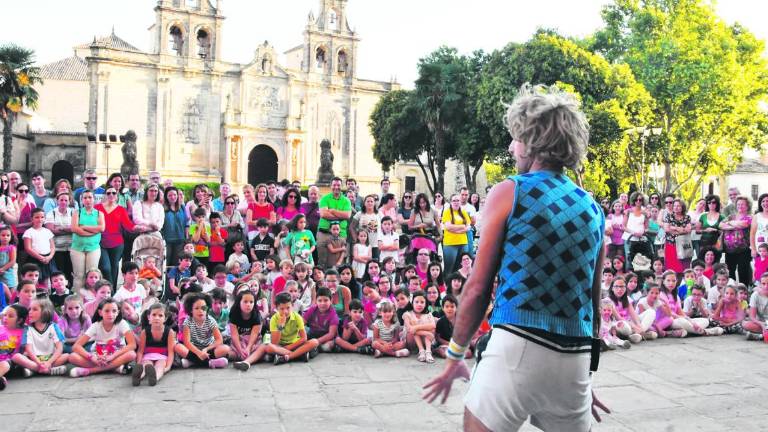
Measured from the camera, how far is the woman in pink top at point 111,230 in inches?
368

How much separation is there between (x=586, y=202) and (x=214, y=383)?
15.2ft

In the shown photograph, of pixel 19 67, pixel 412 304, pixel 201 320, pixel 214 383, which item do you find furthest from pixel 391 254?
pixel 19 67

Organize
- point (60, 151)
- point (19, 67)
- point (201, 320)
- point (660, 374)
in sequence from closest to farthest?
point (660, 374), point (201, 320), point (19, 67), point (60, 151)

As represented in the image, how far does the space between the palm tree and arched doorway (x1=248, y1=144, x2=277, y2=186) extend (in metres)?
13.5

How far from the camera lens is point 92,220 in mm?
9031

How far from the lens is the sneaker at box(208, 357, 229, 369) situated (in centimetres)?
682

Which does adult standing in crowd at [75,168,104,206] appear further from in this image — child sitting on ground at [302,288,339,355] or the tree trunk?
the tree trunk

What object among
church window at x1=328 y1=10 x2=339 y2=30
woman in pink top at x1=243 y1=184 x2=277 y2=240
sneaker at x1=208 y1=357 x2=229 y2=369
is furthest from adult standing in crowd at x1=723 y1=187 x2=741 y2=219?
church window at x1=328 y1=10 x2=339 y2=30

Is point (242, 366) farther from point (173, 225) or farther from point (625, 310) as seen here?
point (625, 310)


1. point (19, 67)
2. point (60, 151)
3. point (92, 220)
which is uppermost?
point (19, 67)

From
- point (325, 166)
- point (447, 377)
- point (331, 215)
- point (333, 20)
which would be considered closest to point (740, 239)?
point (331, 215)

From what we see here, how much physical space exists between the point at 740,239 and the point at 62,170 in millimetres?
46005

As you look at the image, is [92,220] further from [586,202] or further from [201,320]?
[586,202]

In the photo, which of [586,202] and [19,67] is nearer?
[586,202]
